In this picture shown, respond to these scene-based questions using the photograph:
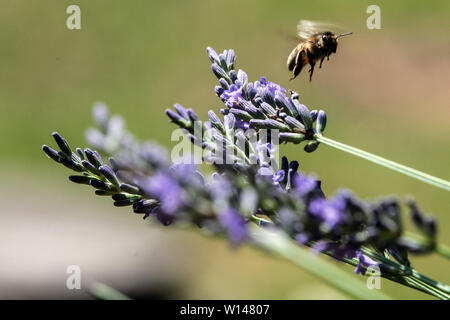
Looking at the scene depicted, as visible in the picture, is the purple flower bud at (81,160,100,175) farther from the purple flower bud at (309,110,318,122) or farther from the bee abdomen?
the bee abdomen

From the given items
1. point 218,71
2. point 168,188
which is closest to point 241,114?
point 218,71

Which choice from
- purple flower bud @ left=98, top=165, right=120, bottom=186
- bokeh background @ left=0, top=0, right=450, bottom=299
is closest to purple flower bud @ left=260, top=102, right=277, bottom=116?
purple flower bud @ left=98, top=165, right=120, bottom=186

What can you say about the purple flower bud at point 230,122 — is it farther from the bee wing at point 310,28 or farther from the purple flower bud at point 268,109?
the bee wing at point 310,28

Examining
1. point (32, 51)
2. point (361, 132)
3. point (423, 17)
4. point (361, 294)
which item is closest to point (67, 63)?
point (32, 51)

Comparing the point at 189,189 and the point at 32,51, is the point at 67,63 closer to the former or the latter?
the point at 32,51

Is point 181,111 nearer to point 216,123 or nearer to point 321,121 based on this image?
point 216,123
